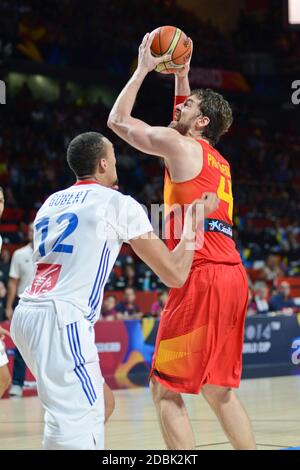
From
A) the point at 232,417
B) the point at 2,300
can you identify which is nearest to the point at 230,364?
the point at 232,417

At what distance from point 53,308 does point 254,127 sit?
26243 millimetres

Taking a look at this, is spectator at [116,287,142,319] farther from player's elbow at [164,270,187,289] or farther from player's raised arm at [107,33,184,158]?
player's elbow at [164,270,187,289]

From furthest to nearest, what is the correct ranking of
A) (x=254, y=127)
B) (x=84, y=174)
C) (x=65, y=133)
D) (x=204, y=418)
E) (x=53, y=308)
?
1. (x=254, y=127)
2. (x=65, y=133)
3. (x=204, y=418)
4. (x=84, y=174)
5. (x=53, y=308)

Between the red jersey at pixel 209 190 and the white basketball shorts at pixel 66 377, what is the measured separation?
4.22 feet

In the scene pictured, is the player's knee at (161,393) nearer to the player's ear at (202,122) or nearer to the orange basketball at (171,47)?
the player's ear at (202,122)

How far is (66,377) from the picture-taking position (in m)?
3.82

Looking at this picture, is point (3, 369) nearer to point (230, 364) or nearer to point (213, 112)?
point (230, 364)

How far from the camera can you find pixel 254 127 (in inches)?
1164

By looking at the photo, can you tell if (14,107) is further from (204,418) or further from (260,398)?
(204,418)

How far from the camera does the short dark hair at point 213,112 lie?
5.28m

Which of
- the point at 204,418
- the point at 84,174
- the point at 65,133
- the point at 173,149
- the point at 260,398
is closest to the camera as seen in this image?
the point at 84,174

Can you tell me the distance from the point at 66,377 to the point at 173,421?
1182 mm
